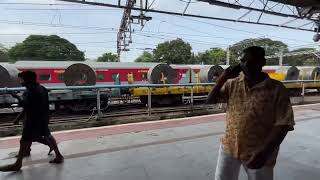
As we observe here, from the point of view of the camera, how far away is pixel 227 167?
295 centimetres

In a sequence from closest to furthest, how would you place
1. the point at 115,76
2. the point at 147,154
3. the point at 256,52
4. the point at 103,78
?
1. the point at 256,52
2. the point at 147,154
3. the point at 103,78
4. the point at 115,76

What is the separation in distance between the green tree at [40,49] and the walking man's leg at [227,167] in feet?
154

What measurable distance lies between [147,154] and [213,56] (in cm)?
5228

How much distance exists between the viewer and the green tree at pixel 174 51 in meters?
52.6

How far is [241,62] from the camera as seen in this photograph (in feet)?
9.11

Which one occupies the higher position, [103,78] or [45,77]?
[45,77]

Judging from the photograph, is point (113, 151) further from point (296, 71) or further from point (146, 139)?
point (296, 71)

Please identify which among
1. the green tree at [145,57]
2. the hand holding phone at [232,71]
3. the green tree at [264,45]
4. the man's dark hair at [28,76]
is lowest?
the man's dark hair at [28,76]

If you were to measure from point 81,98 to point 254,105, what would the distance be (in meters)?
13.2

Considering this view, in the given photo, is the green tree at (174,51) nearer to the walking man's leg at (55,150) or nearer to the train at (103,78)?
the train at (103,78)

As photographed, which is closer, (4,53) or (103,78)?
(103,78)

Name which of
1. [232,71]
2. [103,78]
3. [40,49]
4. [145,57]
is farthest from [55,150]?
[145,57]

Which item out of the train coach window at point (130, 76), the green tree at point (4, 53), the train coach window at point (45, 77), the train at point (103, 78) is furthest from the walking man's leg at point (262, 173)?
the green tree at point (4, 53)

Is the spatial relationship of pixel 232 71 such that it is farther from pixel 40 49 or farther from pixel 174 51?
pixel 174 51
